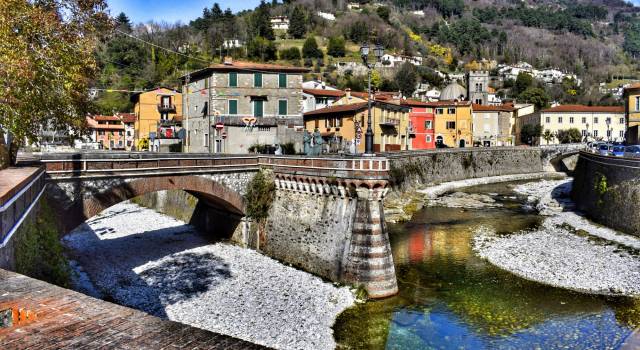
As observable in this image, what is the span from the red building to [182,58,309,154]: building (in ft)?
107

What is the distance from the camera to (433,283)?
23.6m

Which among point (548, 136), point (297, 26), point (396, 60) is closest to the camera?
point (548, 136)

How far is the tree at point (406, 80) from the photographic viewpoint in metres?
134

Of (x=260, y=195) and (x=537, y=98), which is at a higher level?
(x=537, y=98)

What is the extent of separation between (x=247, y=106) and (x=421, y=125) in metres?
40.7

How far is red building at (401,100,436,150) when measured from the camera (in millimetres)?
80562

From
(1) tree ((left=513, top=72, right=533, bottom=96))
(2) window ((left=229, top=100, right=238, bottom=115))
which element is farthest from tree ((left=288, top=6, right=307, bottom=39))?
(2) window ((left=229, top=100, right=238, bottom=115))

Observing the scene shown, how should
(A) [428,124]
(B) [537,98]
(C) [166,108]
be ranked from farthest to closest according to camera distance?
(B) [537,98] < (A) [428,124] < (C) [166,108]

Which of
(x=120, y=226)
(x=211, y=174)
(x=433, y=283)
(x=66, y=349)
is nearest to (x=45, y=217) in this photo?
(x=211, y=174)

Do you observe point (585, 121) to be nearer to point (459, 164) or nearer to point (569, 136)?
point (569, 136)

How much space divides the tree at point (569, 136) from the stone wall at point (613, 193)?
192 ft

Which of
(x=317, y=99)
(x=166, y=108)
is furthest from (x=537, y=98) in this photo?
(x=166, y=108)

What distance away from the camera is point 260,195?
29.1 metres

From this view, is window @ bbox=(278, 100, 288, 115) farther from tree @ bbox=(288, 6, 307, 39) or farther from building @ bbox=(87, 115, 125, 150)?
tree @ bbox=(288, 6, 307, 39)
